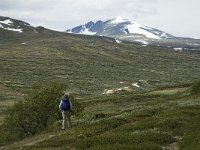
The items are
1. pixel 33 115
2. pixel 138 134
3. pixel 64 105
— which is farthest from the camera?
pixel 33 115

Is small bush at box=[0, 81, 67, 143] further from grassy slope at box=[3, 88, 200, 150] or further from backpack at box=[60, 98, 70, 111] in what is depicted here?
backpack at box=[60, 98, 70, 111]

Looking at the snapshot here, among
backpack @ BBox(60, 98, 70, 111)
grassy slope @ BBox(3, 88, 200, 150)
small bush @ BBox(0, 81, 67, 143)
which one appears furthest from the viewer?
small bush @ BBox(0, 81, 67, 143)

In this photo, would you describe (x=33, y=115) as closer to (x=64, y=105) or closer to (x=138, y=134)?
(x=64, y=105)

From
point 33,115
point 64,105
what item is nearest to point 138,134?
point 64,105

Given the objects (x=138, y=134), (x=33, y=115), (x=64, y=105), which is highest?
(x=64, y=105)

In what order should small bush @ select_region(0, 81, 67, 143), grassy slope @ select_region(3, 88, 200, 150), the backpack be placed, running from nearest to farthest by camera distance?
grassy slope @ select_region(3, 88, 200, 150) < the backpack < small bush @ select_region(0, 81, 67, 143)

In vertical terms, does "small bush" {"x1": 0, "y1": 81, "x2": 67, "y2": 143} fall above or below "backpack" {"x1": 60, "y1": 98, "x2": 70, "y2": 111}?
below

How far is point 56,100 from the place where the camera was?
53.5 metres

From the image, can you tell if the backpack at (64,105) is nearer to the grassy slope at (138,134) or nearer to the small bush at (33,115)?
the grassy slope at (138,134)

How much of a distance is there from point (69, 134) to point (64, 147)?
4368mm

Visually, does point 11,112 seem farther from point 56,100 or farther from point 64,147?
point 64,147

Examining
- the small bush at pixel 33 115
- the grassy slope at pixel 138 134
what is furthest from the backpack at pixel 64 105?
the small bush at pixel 33 115

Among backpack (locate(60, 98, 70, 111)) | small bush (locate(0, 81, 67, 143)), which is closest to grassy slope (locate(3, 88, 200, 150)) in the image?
backpack (locate(60, 98, 70, 111))

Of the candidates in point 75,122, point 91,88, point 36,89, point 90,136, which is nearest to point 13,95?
point 91,88
